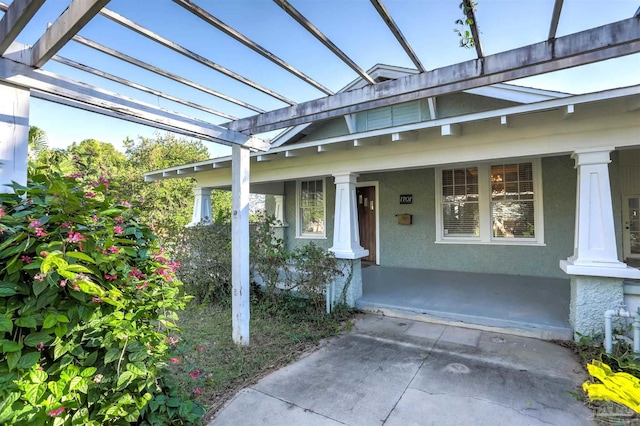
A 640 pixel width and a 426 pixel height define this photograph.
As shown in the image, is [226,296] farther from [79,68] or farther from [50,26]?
[50,26]

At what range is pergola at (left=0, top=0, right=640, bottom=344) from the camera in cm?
195

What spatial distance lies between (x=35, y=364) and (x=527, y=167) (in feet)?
25.9

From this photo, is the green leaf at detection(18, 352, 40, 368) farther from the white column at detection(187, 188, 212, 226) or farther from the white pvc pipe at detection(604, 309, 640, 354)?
the white column at detection(187, 188, 212, 226)

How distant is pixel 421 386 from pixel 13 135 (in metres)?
3.84

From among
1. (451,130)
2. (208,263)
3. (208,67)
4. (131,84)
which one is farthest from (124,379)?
(451,130)

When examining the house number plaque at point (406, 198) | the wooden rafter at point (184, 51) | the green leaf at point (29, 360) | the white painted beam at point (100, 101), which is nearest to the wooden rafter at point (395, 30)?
the wooden rafter at point (184, 51)

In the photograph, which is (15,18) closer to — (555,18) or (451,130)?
(555,18)

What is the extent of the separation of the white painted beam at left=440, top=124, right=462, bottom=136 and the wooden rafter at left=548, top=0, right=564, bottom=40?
A: 85.6 inches

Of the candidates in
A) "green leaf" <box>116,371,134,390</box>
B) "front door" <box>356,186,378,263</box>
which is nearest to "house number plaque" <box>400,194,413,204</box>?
"front door" <box>356,186,378,263</box>

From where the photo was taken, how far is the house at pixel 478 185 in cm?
374

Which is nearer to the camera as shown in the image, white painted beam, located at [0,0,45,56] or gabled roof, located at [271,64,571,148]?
white painted beam, located at [0,0,45,56]

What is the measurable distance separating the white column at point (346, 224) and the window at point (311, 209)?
363cm

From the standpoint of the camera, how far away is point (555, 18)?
2.00 metres

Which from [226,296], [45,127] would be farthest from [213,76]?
[45,127]
